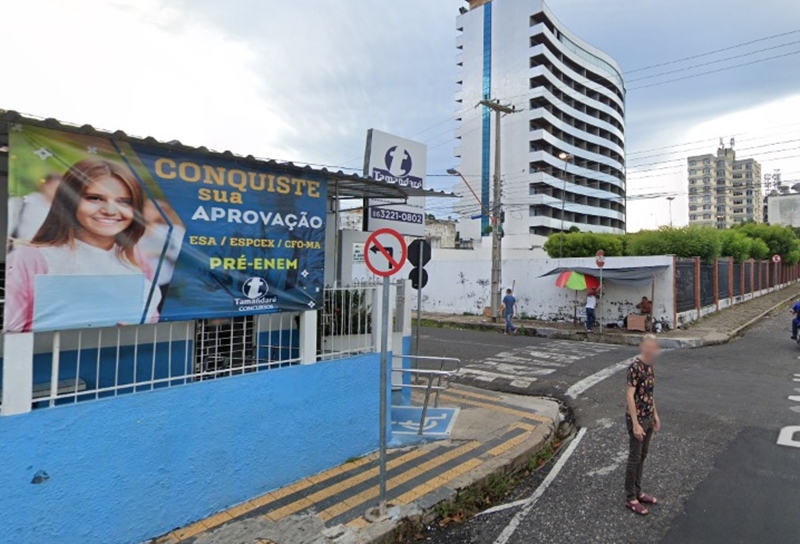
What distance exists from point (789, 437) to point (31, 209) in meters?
8.23

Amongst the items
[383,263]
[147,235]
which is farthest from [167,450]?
[383,263]

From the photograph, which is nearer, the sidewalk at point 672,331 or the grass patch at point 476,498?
the grass patch at point 476,498

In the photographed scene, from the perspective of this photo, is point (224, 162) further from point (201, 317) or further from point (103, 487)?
point (103, 487)

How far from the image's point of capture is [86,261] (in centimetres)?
352

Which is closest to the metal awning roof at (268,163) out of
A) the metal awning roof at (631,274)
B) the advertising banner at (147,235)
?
Answer: the advertising banner at (147,235)

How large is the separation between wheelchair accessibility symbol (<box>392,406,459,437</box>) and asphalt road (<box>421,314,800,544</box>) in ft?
4.94

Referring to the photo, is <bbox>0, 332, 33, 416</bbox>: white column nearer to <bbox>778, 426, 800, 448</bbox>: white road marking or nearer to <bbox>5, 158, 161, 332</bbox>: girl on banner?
<bbox>5, 158, 161, 332</bbox>: girl on banner

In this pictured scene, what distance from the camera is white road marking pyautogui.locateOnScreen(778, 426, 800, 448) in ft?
18.1

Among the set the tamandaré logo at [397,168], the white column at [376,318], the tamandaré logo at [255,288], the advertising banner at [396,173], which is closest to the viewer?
the tamandaré logo at [255,288]

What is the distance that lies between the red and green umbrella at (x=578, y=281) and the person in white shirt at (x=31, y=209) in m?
15.4

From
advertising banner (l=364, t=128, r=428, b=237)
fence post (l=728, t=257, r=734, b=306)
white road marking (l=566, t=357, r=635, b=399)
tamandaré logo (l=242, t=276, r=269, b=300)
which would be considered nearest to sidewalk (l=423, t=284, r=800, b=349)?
fence post (l=728, t=257, r=734, b=306)

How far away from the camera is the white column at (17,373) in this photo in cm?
309

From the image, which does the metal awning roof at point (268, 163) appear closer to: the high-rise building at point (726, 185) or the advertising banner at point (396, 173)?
the advertising banner at point (396, 173)

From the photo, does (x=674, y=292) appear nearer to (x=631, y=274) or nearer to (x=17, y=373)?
(x=631, y=274)
